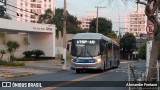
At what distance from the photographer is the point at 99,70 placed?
36.5 metres

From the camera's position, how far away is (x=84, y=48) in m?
34.9

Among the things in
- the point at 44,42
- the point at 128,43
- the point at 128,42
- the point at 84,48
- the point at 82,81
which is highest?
the point at 84,48

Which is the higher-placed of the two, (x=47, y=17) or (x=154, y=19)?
(x=47, y=17)

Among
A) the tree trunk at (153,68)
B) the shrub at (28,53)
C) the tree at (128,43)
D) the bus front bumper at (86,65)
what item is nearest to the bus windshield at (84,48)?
the bus front bumper at (86,65)

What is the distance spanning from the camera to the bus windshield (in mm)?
34809

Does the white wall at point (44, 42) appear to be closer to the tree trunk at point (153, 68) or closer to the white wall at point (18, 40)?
the white wall at point (18, 40)

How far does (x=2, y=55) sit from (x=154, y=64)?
116 feet

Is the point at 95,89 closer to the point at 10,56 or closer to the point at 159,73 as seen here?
the point at 159,73

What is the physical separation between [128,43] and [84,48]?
8560 cm

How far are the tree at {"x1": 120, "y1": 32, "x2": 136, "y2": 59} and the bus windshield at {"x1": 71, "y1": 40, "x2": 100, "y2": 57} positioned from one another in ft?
272

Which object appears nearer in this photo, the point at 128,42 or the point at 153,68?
the point at 153,68

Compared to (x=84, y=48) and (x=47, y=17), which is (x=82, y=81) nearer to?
(x=84, y=48)

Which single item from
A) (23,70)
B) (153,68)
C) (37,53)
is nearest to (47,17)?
(37,53)

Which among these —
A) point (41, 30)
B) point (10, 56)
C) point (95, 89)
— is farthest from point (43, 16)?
point (95, 89)
